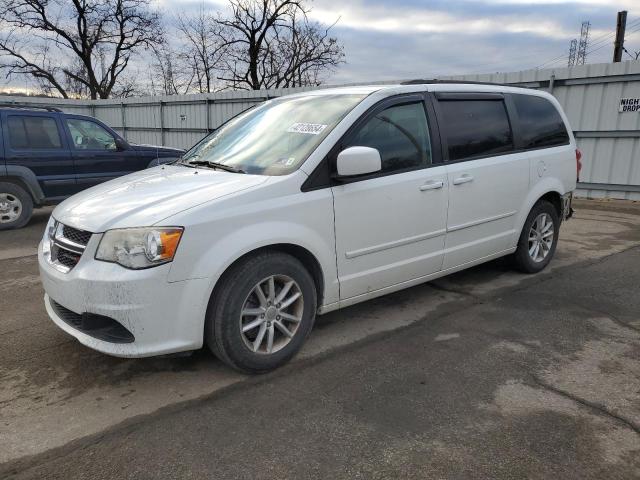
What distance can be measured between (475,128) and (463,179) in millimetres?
566

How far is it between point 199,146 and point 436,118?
2.05 m

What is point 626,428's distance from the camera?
8.59 feet

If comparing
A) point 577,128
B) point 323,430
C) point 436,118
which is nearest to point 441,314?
point 436,118

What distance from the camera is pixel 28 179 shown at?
25.4 ft

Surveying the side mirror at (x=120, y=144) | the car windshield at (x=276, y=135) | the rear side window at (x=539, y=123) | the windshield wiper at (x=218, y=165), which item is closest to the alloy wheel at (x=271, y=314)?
the car windshield at (x=276, y=135)

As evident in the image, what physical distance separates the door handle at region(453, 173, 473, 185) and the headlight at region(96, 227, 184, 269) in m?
2.35

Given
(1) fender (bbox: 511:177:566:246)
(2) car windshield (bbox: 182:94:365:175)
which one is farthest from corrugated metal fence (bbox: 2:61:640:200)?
(2) car windshield (bbox: 182:94:365:175)

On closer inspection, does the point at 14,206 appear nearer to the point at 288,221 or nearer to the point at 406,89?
the point at 288,221

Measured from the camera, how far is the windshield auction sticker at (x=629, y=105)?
954cm

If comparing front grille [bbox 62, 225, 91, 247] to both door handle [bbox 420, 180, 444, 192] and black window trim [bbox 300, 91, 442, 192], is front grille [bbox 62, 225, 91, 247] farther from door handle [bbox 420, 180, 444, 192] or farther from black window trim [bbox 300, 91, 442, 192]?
door handle [bbox 420, 180, 444, 192]

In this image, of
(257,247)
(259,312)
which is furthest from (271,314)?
(257,247)

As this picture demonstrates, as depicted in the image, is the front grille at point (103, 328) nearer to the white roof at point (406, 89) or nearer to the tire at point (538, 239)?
the white roof at point (406, 89)

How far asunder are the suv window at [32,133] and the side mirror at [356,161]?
21.5 feet

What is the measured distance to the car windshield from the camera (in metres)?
3.42
